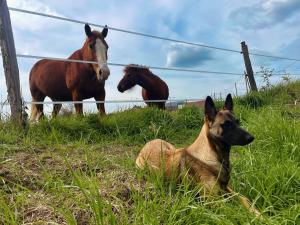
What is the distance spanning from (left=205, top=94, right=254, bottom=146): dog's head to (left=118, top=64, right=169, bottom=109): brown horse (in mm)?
6217

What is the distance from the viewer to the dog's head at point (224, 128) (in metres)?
4.25

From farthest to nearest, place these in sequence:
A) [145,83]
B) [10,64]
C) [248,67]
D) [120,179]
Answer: [248,67] → [145,83] → [10,64] → [120,179]

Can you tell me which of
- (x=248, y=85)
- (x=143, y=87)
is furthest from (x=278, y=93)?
(x=143, y=87)

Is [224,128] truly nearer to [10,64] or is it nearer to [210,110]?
[210,110]

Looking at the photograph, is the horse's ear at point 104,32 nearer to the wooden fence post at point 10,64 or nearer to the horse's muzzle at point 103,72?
the horse's muzzle at point 103,72

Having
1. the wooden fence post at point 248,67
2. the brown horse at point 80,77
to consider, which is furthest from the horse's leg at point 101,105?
the wooden fence post at point 248,67

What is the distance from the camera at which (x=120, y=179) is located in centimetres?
349

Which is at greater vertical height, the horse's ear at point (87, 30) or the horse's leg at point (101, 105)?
the horse's ear at point (87, 30)

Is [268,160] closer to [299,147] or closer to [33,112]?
[299,147]

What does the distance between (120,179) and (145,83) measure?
7438 mm

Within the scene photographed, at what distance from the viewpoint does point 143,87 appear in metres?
10.8

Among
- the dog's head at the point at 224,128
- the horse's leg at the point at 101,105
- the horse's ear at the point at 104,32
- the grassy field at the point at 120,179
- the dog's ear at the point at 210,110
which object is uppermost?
the horse's ear at the point at 104,32

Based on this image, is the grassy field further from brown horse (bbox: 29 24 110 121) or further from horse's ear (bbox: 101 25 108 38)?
horse's ear (bbox: 101 25 108 38)

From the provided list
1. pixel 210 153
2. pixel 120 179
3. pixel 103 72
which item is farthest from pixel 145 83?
pixel 120 179
